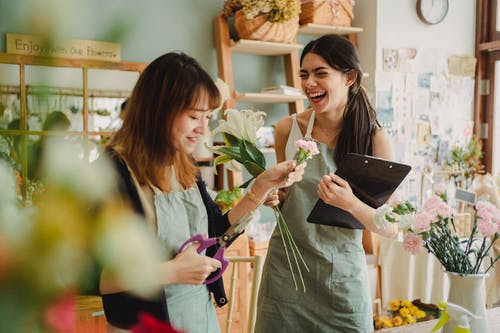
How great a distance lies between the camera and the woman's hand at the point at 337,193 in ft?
4.65

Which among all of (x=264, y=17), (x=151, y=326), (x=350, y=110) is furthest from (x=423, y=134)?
(x=151, y=326)

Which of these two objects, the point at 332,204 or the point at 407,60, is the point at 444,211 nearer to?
the point at 332,204

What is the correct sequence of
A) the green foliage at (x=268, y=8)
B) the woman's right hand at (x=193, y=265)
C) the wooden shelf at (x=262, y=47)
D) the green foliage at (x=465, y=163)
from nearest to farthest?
the woman's right hand at (x=193, y=265) → the green foliage at (x=268, y=8) → the wooden shelf at (x=262, y=47) → the green foliage at (x=465, y=163)

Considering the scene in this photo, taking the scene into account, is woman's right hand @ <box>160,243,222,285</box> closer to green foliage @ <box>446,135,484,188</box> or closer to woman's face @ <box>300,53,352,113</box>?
woman's face @ <box>300,53,352,113</box>

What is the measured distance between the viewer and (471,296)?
43.8 inches

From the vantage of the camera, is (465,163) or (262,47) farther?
(465,163)

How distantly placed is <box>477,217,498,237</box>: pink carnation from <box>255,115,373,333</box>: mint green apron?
0.50 metres

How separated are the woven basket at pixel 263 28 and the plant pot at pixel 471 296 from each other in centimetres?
221

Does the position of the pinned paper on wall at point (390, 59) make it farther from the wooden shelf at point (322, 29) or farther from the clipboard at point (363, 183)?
the clipboard at point (363, 183)

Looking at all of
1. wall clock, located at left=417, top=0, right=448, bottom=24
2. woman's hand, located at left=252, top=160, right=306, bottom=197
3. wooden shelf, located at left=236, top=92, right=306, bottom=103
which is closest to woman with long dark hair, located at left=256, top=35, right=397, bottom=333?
woman's hand, located at left=252, top=160, right=306, bottom=197

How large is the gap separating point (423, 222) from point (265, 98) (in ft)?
7.06

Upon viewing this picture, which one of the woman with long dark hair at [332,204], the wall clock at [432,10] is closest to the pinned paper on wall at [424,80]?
the wall clock at [432,10]

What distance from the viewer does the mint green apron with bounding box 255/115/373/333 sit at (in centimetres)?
148

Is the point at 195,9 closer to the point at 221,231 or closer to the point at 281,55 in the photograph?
the point at 281,55
